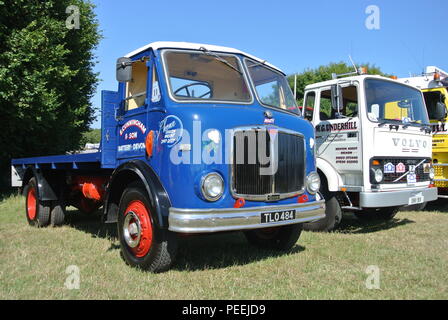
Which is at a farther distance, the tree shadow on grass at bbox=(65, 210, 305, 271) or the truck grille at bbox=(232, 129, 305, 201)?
the tree shadow on grass at bbox=(65, 210, 305, 271)

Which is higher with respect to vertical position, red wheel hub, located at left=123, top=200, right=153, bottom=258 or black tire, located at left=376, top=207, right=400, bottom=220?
red wheel hub, located at left=123, top=200, right=153, bottom=258

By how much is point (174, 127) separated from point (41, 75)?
956 centimetres

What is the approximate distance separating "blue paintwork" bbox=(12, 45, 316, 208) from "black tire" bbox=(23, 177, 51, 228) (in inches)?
103

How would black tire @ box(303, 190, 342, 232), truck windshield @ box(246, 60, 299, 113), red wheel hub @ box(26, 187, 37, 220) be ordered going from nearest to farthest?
truck windshield @ box(246, 60, 299, 113) → black tire @ box(303, 190, 342, 232) → red wheel hub @ box(26, 187, 37, 220)

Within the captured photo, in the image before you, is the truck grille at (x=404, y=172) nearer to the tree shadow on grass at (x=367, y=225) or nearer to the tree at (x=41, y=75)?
the tree shadow on grass at (x=367, y=225)

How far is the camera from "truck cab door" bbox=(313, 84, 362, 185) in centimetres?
645

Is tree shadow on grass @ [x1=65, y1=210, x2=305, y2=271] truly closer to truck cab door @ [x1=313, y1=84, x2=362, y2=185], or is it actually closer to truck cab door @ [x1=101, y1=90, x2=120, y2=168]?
truck cab door @ [x1=101, y1=90, x2=120, y2=168]

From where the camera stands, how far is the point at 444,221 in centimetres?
759

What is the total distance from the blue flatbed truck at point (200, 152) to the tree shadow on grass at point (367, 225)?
2.29 m

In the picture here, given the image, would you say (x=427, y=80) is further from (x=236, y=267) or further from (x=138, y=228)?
(x=138, y=228)

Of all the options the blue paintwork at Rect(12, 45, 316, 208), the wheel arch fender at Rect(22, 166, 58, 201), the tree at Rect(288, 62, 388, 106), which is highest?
the tree at Rect(288, 62, 388, 106)

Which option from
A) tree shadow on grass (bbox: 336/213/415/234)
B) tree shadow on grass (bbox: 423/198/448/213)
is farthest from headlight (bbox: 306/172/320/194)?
tree shadow on grass (bbox: 423/198/448/213)

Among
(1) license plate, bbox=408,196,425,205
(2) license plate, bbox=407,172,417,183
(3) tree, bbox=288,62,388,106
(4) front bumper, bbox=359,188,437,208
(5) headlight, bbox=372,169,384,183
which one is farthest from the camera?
(3) tree, bbox=288,62,388,106
